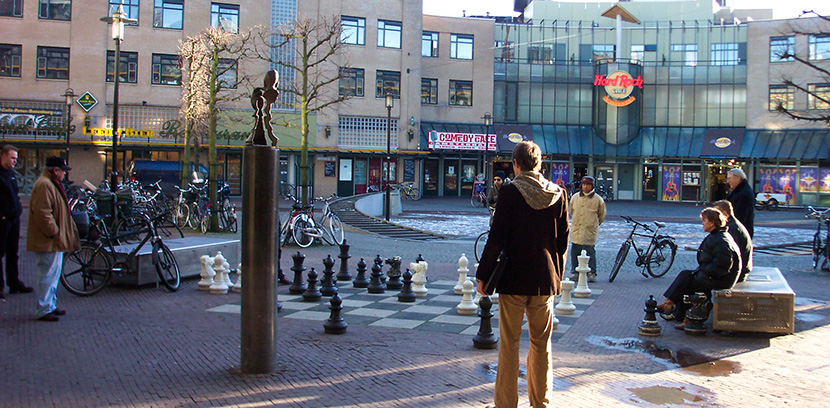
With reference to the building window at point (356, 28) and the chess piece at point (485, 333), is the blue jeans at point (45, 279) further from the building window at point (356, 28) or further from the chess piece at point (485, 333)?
the building window at point (356, 28)

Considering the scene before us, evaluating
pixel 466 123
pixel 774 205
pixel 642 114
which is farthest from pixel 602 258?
pixel 642 114

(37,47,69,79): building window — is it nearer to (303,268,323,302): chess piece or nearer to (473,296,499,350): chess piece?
(303,268,323,302): chess piece

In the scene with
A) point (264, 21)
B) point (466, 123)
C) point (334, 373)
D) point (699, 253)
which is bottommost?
point (334, 373)

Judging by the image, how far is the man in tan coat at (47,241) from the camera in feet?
23.1

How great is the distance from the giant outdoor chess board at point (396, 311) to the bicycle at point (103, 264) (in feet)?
4.32

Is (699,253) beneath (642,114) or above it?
beneath

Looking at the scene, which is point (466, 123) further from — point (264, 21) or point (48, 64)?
point (48, 64)

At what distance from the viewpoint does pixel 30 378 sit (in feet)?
16.7

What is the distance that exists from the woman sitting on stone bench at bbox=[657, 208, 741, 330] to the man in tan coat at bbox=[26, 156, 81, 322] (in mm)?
6544

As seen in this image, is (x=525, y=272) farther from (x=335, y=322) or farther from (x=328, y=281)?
(x=328, y=281)

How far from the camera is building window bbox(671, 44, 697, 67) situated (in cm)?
4731

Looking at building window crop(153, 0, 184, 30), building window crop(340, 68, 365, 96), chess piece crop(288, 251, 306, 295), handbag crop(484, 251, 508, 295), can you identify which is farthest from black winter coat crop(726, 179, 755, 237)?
building window crop(153, 0, 184, 30)

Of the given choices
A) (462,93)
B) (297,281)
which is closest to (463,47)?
(462,93)

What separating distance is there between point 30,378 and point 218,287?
4.14m
